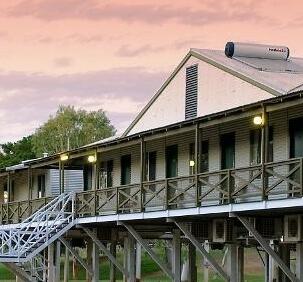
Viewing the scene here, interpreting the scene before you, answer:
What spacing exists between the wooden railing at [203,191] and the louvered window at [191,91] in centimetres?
630

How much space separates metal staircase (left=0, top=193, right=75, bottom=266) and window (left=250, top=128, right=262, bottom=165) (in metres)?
9.39

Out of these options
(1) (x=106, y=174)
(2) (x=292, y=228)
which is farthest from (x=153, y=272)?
(2) (x=292, y=228)

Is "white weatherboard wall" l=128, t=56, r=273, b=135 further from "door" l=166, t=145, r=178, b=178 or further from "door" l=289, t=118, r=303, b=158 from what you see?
"door" l=289, t=118, r=303, b=158

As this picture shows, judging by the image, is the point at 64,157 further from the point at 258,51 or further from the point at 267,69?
the point at 258,51

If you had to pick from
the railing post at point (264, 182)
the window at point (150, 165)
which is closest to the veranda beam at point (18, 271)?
the window at point (150, 165)

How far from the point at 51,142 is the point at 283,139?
6869 centimetres

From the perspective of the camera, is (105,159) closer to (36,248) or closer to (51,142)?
(36,248)

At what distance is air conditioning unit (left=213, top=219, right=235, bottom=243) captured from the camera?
1227 inches

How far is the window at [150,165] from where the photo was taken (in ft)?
121

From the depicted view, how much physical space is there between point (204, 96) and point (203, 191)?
10878 mm

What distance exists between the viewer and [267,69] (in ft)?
134

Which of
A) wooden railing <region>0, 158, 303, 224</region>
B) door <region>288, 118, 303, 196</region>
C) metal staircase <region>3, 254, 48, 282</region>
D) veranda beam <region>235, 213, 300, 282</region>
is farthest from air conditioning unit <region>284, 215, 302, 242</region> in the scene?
metal staircase <region>3, 254, 48, 282</region>

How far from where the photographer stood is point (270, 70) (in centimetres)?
4066

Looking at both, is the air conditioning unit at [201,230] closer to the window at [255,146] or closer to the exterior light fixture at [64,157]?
the window at [255,146]
